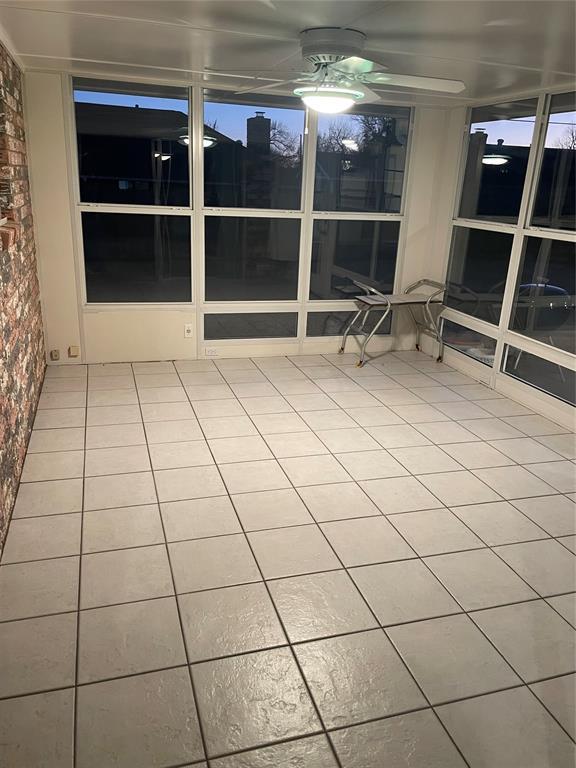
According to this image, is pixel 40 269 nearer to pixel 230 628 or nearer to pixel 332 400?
pixel 332 400

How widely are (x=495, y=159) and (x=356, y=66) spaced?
2.35m

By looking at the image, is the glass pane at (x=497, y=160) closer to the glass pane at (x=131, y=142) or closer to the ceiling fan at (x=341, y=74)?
the ceiling fan at (x=341, y=74)

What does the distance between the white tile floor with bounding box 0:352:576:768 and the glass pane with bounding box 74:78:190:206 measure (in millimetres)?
1777

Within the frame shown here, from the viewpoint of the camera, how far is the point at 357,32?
8.40 feet

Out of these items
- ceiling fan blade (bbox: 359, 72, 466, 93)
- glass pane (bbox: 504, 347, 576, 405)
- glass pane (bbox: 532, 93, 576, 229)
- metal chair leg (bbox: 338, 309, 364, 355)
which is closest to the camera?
ceiling fan blade (bbox: 359, 72, 466, 93)

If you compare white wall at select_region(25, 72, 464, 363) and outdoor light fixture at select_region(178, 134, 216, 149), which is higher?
outdoor light fixture at select_region(178, 134, 216, 149)

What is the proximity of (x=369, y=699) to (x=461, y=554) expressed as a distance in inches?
35.8

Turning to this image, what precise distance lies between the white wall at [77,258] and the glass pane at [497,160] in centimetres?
18

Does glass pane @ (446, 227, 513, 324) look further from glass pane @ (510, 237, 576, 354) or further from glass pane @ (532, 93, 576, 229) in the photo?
glass pane @ (532, 93, 576, 229)

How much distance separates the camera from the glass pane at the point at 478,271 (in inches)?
180

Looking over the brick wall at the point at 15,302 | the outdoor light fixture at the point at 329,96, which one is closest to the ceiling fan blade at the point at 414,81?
the outdoor light fixture at the point at 329,96

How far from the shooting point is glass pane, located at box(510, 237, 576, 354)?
4.06m

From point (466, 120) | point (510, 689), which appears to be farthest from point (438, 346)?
point (510, 689)

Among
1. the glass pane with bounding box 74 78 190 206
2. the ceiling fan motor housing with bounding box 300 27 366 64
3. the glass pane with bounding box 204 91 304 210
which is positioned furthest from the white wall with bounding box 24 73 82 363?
the ceiling fan motor housing with bounding box 300 27 366 64
